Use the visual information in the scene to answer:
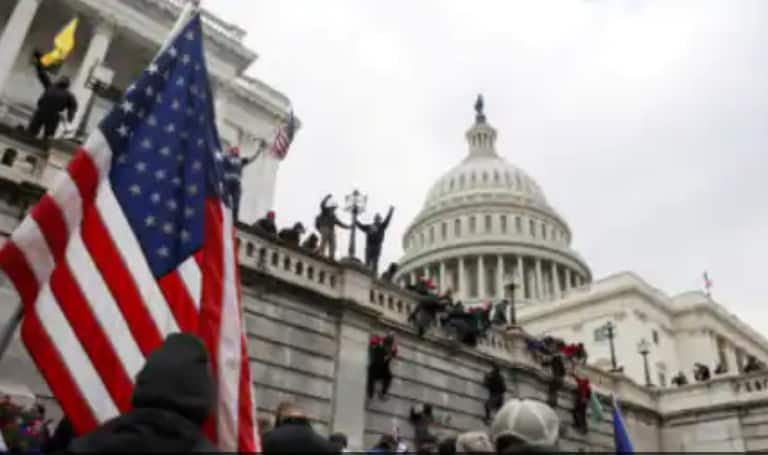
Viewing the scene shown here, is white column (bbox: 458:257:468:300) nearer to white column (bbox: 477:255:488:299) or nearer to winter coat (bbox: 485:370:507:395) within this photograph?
white column (bbox: 477:255:488:299)

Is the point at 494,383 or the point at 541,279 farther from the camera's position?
the point at 541,279

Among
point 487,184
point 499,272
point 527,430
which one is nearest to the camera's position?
point 527,430

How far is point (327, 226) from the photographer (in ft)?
64.1

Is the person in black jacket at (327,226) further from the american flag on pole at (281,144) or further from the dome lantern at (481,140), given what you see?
the dome lantern at (481,140)

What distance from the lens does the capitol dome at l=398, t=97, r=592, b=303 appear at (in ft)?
294

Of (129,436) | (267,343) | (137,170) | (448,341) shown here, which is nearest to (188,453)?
(129,436)

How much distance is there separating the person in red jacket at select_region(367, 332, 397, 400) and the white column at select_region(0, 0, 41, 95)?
17320 millimetres

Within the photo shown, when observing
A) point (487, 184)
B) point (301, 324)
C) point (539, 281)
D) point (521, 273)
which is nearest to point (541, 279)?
point (539, 281)

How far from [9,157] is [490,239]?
80844 millimetres

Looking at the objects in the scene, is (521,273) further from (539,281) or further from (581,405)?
(581,405)

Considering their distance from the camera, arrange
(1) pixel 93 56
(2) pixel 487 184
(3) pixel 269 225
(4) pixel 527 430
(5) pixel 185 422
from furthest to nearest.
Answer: (2) pixel 487 184 < (1) pixel 93 56 < (3) pixel 269 225 < (4) pixel 527 430 < (5) pixel 185 422

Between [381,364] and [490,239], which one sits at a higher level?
[490,239]

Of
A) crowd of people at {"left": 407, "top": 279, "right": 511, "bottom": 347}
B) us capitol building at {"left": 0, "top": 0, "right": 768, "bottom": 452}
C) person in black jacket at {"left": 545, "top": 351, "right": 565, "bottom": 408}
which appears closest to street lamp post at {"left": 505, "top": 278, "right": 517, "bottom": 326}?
us capitol building at {"left": 0, "top": 0, "right": 768, "bottom": 452}

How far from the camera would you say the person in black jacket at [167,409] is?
283 centimetres
